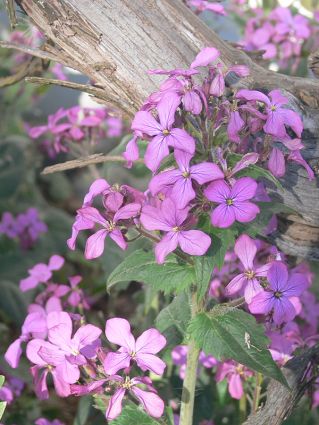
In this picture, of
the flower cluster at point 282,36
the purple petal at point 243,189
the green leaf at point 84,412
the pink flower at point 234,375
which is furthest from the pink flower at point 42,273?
the flower cluster at point 282,36

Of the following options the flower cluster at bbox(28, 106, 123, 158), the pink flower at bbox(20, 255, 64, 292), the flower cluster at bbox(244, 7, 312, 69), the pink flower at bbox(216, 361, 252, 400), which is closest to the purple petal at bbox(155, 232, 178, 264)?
the pink flower at bbox(216, 361, 252, 400)

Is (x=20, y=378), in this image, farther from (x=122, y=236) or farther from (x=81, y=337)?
(x=122, y=236)

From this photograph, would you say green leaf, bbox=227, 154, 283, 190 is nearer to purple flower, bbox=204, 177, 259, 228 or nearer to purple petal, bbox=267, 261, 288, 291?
purple flower, bbox=204, 177, 259, 228

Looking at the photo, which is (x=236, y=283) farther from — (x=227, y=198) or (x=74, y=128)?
(x=74, y=128)

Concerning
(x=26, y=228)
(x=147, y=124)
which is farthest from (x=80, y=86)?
(x=26, y=228)

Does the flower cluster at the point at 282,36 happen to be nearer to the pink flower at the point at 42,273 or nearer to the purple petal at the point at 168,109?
the pink flower at the point at 42,273
